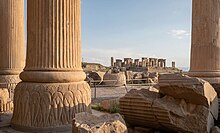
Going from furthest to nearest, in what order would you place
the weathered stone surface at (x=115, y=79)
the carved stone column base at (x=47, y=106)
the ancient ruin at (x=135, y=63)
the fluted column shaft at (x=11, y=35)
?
the ancient ruin at (x=135, y=63) < the weathered stone surface at (x=115, y=79) < the fluted column shaft at (x=11, y=35) < the carved stone column base at (x=47, y=106)

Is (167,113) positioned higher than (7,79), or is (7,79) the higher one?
(7,79)

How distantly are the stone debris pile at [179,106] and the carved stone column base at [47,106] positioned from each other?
1212 millimetres

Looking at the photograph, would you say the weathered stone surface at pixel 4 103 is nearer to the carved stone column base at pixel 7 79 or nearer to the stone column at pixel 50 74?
the carved stone column base at pixel 7 79

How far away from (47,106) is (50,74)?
0.60 metres

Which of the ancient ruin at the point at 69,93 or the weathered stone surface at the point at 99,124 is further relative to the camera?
the ancient ruin at the point at 69,93

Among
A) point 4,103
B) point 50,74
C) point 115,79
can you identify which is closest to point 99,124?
point 50,74

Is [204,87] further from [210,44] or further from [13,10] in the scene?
[13,10]

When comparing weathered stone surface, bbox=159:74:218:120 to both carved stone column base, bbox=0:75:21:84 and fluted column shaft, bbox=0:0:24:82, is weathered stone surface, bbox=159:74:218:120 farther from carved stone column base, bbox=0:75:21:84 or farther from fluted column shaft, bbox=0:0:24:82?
fluted column shaft, bbox=0:0:24:82

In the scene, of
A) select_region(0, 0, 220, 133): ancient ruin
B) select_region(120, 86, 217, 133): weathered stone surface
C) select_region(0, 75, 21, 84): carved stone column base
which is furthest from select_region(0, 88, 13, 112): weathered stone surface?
select_region(120, 86, 217, 133): weathered stone surface

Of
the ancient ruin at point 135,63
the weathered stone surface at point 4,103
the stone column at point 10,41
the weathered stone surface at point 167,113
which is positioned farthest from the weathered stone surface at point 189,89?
the ancient ruin at point 135,63

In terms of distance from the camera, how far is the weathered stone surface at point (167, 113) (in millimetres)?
4445

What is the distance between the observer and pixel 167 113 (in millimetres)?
4445

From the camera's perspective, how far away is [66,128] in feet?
16.2

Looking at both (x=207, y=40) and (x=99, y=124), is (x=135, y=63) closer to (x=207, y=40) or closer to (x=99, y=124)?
(x=207, y=40)
